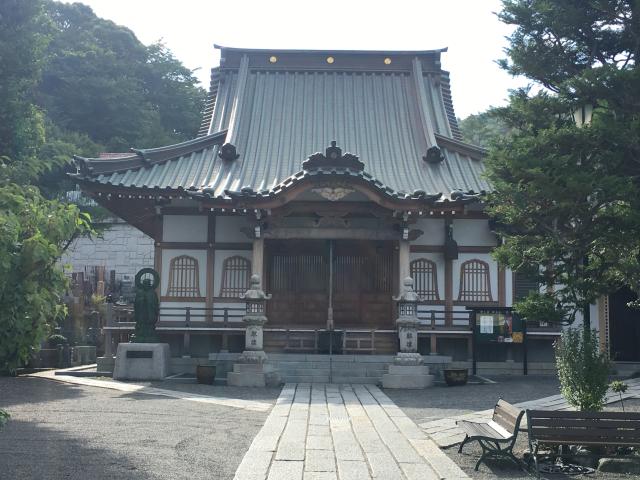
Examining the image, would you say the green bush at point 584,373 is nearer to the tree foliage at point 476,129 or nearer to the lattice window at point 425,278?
the lattice window at point 425,278

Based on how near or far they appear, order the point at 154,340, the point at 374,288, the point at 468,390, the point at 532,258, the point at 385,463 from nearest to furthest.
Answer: the point at 385,463 → the point at 532,258 → the point at 468,390 → the point at 154,340 → the point at 374,288

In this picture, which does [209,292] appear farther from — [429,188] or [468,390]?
[468,390]

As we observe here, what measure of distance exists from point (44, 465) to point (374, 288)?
14214 mm

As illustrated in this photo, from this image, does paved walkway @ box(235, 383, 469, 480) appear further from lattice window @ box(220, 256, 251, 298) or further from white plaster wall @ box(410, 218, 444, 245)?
white plaster wall @ box(410, 218, 444, 245)

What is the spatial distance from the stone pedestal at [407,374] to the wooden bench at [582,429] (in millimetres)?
7807

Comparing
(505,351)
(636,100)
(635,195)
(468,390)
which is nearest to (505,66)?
(636,100)

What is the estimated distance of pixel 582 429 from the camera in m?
8.53

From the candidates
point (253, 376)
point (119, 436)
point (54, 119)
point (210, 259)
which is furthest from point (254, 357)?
point (54, 119)

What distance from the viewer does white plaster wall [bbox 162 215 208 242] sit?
818 inches

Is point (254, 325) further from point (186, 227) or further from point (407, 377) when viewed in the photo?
point (186, 227)

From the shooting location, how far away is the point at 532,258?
1087 cm

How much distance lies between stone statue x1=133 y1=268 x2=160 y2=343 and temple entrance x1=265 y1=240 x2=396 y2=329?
4.02m

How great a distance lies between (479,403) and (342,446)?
5.13 m

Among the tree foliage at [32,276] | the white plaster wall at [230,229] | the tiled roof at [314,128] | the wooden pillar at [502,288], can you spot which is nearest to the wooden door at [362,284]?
the tiled roof at [314,128]
